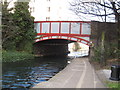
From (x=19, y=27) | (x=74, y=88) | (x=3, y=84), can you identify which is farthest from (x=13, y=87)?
(x=19, y=27)

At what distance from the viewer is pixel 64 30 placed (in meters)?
29.8

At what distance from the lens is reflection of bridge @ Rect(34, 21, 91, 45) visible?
1131 inches

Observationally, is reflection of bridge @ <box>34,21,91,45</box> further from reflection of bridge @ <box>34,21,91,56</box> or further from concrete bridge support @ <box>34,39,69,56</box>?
concrete bridge support @ <box>34,39,69,56</box>

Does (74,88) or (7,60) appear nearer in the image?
(74,88)

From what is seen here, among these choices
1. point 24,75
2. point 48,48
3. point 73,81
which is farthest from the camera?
point 48,48

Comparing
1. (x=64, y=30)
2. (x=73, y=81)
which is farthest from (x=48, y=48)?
(x=73, y=81)

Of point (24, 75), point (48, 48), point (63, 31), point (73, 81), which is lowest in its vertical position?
point (24, 75)

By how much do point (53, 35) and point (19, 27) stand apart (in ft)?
17.5

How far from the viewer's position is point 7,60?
22844 mm

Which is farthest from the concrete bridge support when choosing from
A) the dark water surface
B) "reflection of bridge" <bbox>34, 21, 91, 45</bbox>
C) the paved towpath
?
the paved towpath

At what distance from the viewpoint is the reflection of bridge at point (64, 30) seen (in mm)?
28719

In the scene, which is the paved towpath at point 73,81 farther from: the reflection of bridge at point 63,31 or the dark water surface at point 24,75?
the reflection of bridge at point 63,31

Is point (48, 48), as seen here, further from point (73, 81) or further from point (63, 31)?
point (73, 81)

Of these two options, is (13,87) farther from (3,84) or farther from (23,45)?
(23,45)
